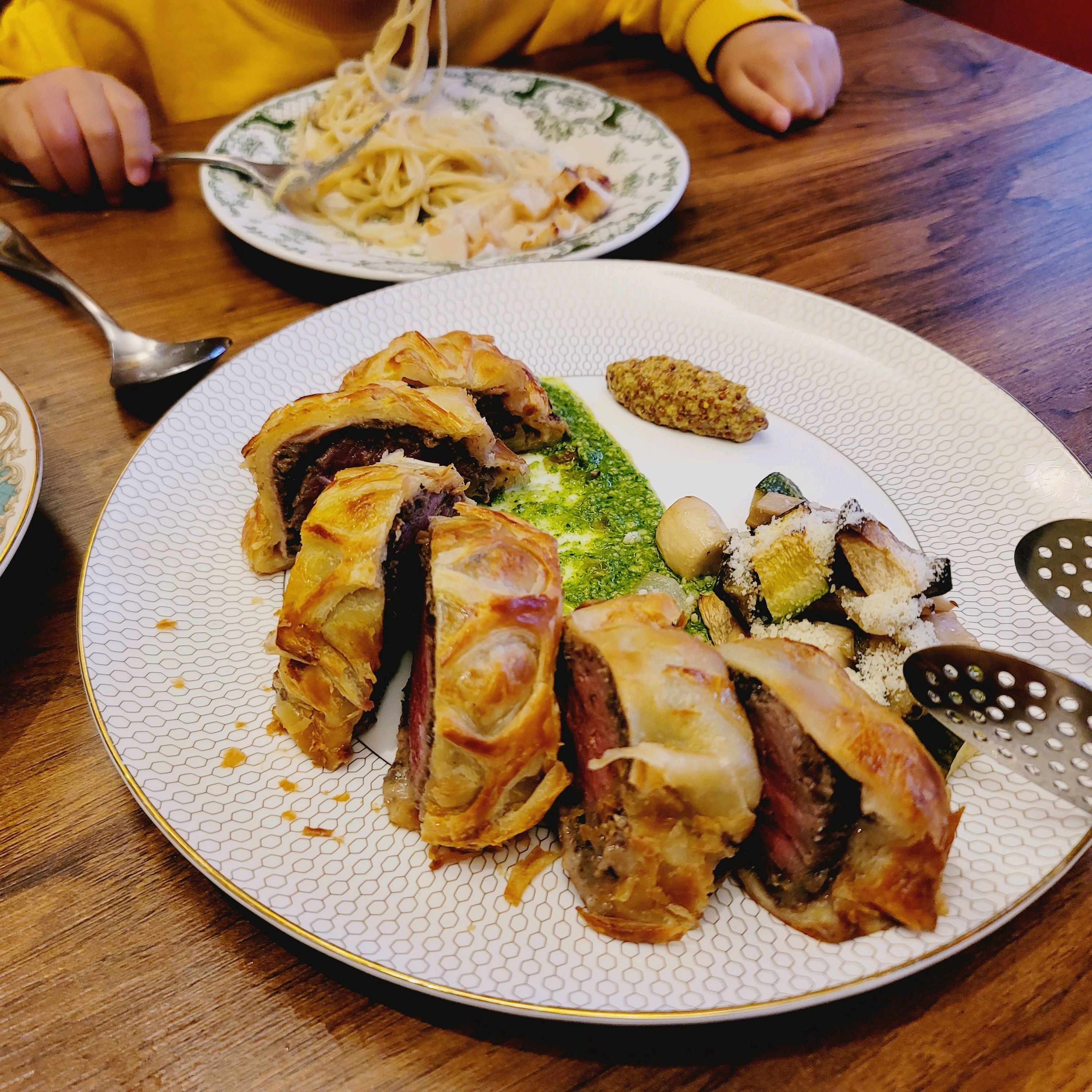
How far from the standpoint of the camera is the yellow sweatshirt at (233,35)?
477 centimetres

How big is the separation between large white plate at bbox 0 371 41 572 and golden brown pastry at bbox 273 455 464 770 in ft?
2.60

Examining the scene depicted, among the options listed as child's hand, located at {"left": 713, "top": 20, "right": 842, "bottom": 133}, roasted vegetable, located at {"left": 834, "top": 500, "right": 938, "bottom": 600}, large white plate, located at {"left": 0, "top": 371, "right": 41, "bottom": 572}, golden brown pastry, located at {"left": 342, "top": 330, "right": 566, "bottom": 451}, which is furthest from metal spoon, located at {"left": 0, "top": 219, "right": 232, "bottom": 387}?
child's hand, located at {"left": 713, "top": 20, "right": 842, "bottom": 133}

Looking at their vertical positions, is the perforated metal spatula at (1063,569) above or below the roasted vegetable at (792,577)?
above

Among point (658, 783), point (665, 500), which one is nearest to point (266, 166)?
point (665, 500)

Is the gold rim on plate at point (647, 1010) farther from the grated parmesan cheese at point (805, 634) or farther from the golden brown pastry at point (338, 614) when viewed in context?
the grated parmesan cheese at point (805, 634)

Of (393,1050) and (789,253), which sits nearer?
(393,1050)

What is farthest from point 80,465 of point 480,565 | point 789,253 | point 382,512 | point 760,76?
point 760,76

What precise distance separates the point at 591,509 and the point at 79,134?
3260 mm

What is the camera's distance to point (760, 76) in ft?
15.4

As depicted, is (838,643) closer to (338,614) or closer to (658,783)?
(658,783)

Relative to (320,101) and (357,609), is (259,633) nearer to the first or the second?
(357,609)

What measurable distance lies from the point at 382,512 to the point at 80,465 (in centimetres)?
147

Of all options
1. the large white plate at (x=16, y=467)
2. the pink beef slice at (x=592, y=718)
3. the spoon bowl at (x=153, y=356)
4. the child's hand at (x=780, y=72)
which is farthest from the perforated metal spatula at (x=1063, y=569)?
the child's hand at (x=780, y=72)

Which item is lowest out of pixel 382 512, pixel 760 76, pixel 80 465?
pixel 80 465
